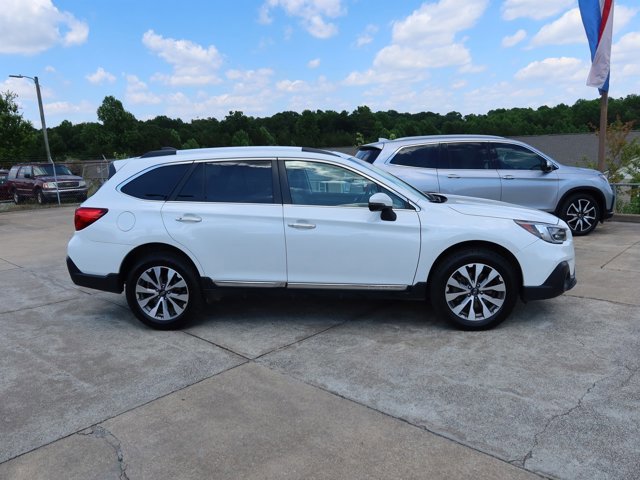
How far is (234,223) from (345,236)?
104 cm

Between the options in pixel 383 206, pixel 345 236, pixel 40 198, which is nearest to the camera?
pixel 383 206

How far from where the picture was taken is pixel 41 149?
6184 centimetres

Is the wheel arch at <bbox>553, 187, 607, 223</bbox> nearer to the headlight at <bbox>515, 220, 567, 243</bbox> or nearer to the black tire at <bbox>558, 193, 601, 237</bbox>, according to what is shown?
the black tire at <bbox>558, 193, 601, 237</bbox>

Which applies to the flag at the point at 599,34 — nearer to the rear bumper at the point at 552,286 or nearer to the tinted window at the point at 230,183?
the rear bumper at the point at 552,286

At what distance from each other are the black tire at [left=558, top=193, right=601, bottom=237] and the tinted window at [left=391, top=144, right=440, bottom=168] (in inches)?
96.0

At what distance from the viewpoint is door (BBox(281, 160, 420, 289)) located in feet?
15.1

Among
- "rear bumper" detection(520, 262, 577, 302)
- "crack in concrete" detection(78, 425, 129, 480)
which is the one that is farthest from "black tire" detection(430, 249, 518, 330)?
"crack in concrete" detection(78, 425, 129, 480)

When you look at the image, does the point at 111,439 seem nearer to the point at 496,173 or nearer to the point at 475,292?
the point at 475,292

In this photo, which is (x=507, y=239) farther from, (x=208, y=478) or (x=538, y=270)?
(x=208, y=478)

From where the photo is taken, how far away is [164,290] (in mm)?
A: 4887

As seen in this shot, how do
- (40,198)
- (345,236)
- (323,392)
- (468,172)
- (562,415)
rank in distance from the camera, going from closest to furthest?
1. (562,415)
2. (323,392)
3. (345,236)
4. (468,172)
5. (40,198)

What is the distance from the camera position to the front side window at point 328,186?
4734mm

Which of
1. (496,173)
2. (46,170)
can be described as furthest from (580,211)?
(46,170)

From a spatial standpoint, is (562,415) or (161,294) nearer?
(562,415)
